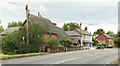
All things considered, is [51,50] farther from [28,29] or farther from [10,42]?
[10,42]

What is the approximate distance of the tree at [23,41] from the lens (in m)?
45.6

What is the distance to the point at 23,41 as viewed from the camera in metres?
49.1

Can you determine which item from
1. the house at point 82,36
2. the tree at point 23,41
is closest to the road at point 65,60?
the tree at point 23,41

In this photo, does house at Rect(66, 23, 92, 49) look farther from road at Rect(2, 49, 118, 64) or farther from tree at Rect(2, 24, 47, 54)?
road at Rect(2, 49, 118, 64)

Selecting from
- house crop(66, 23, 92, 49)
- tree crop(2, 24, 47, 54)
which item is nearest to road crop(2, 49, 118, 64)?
tree crop(2, 24, 47, 54)

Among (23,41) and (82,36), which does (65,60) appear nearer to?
(23,41)

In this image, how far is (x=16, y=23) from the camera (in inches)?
5566

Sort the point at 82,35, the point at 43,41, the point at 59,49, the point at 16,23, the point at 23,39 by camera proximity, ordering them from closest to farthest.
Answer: the point at 23,39 → the point at 43,41 → the point at 59,49 → the point at 82,35 → the point at 16,23

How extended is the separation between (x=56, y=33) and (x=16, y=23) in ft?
242

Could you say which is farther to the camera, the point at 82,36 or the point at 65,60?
the point at 82,36

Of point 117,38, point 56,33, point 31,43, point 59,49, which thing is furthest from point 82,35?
point 117,38

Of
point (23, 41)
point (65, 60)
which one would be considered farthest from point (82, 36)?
point (65, 60)

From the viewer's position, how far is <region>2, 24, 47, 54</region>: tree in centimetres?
4559

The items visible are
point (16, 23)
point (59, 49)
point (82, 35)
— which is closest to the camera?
point (59, 49)
